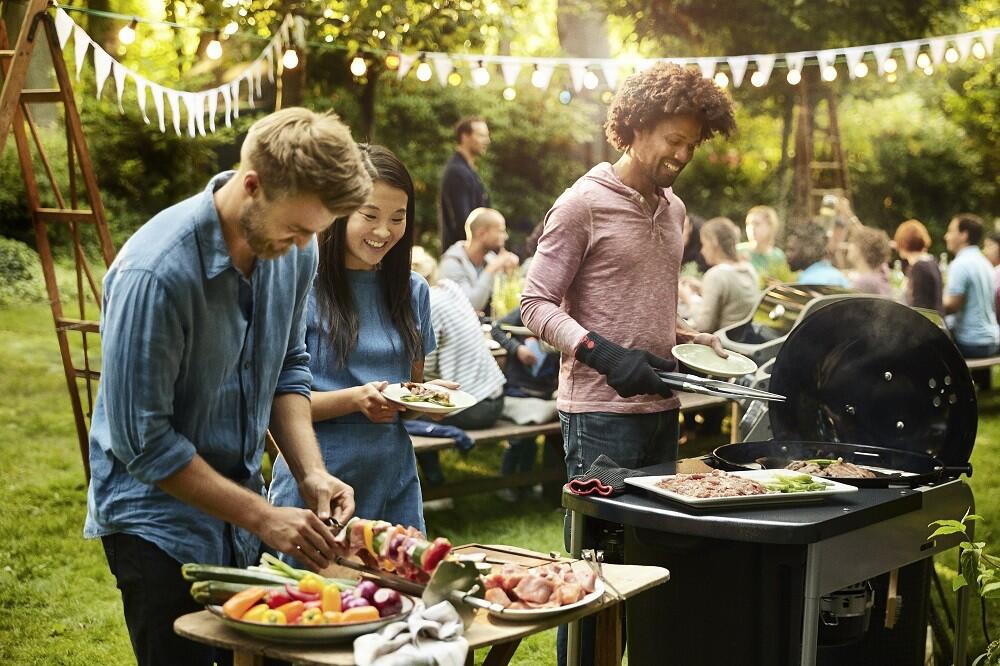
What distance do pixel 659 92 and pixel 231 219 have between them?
146 centimetres

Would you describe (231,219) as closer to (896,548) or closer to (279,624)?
(279,624)

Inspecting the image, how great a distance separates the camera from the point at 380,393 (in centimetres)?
264

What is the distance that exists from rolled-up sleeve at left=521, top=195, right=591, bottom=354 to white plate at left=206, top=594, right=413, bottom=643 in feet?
4.39

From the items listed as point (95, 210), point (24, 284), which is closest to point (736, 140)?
point (24, 284)

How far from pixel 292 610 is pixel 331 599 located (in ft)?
0.22

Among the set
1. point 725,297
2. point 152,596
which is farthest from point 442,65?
point 152,596

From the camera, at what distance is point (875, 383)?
11.0ft

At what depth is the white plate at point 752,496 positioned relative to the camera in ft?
8.59

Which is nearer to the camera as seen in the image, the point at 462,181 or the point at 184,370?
the point at 184,370

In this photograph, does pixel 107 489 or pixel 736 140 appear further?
pixel 736 140

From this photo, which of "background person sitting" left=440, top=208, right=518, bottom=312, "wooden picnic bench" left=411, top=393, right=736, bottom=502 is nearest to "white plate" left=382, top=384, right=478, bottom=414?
"wooden picnic bench" left=411, top=393, right=736, bottom=502

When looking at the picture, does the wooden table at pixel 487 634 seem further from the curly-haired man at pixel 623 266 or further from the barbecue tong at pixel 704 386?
the curly-haired man at pixel 623 266

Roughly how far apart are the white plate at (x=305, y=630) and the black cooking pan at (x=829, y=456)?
1.59 meters

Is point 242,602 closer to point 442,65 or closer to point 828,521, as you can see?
point 828,521
